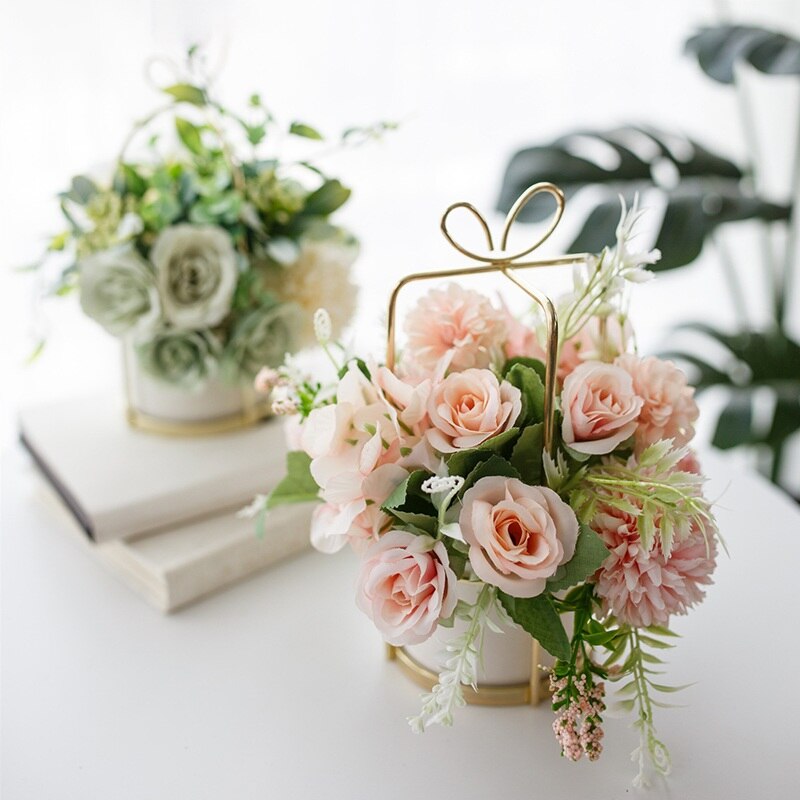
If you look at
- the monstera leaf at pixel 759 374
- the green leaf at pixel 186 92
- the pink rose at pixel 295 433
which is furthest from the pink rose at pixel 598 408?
the monstera leaf at pixel 759 374

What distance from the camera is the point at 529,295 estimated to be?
0.60 metres

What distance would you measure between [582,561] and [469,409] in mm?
121

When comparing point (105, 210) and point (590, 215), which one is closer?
point (105, 210)

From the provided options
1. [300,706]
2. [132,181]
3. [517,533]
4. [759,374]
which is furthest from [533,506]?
[759,374]

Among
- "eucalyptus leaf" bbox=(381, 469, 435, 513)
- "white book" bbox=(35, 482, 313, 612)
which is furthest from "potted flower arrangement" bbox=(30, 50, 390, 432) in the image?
"eucalyptus leaf" bbox=(381, 469, 435, 513)

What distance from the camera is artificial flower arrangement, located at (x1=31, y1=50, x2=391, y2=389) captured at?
2.96 ft

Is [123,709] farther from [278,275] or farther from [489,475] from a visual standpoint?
[278,275]

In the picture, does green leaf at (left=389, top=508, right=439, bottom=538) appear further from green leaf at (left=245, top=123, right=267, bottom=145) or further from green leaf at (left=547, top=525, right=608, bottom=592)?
green leaf at (left=245, top=123, right=267, bottom=145)

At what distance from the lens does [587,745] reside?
559 millimetres

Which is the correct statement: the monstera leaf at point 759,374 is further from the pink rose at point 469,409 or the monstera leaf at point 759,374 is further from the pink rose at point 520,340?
the pink rose at point 469,409

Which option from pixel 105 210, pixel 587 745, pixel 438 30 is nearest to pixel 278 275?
pixel 105 210

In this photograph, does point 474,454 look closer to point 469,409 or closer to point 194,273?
point 469,409

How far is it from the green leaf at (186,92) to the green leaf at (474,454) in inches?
20.2

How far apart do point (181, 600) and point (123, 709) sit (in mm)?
135
